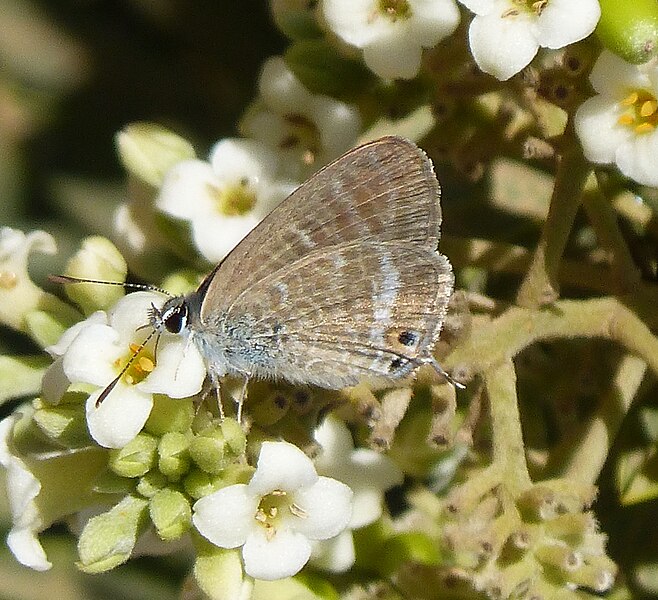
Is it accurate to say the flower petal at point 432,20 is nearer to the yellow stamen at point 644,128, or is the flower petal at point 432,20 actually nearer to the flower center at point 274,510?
the yellow stamen at point 644,128

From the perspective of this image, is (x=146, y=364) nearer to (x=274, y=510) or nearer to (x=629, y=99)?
(x=274, y=510)

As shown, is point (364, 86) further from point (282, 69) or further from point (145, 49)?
point (145, 49)

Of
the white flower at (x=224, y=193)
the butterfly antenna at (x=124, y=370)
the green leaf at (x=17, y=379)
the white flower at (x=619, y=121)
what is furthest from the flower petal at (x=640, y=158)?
the green leaf at (x=17, y=379)

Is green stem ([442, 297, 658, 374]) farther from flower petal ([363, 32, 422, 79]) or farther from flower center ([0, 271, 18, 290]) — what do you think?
flower center ([0, 271, 18, 290])

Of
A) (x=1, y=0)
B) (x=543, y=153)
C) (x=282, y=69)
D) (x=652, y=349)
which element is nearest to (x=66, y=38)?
(x=1, y=0)

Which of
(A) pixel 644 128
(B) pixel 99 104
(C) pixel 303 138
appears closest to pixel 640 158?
(A) pixel 644 128
